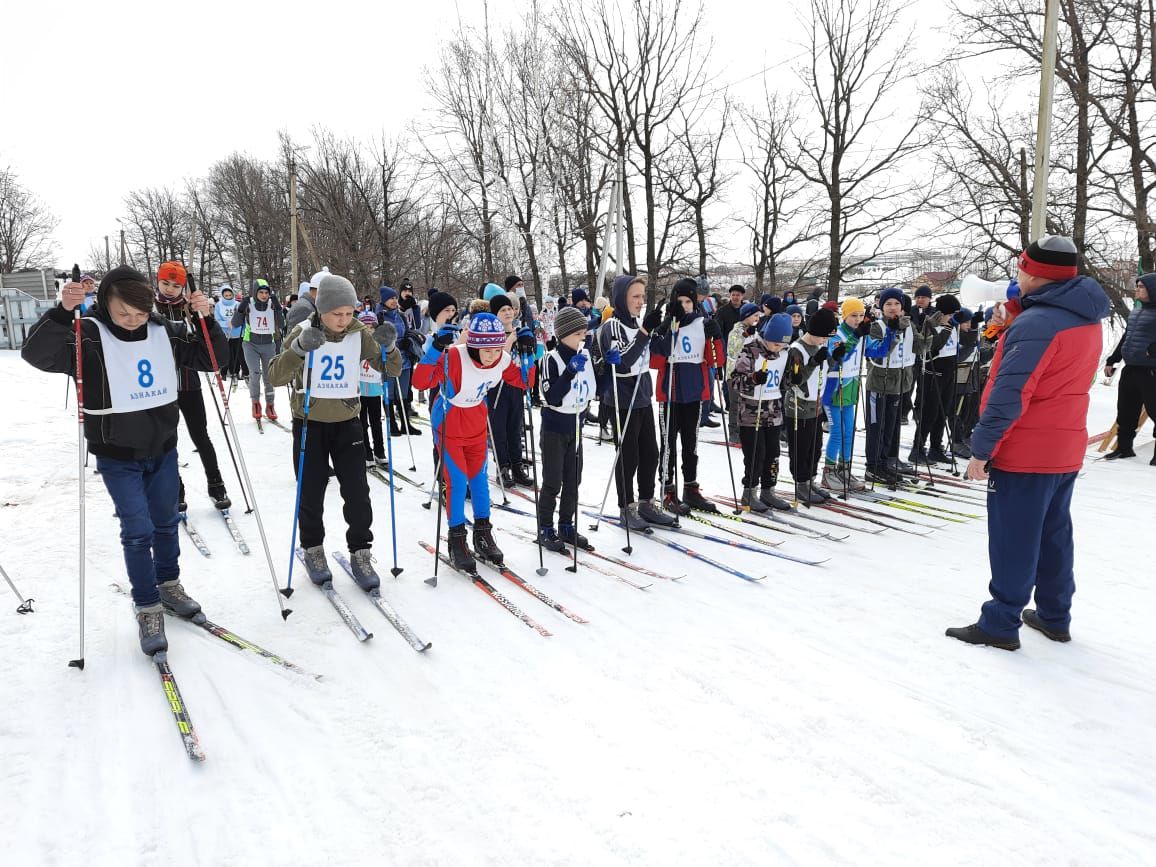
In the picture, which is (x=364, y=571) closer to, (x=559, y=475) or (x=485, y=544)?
(x=485, y=544)

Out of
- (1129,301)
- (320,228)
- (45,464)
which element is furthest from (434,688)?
(320,228)

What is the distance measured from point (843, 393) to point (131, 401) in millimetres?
6307

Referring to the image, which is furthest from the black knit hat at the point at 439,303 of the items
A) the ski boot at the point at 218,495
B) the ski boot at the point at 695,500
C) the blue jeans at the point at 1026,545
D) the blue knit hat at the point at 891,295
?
the blue jeans at the point at 1026,545

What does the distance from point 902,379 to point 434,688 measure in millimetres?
6409

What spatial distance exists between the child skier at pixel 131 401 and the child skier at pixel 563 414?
2.45 meters

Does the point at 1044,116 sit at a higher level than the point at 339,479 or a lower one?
higher

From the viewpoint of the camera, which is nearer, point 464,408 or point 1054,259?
point 1054,259

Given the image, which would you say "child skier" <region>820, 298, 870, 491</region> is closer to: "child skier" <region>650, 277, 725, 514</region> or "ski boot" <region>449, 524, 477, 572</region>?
"child skier" <region>650, 277, 725, 514</region>

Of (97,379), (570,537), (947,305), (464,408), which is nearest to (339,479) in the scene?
(464,408)

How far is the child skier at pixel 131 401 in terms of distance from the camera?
334 centimetres

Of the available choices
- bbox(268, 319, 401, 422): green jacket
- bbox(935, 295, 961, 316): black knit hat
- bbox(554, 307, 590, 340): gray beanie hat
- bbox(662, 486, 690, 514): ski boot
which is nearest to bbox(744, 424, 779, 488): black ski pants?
bbox(662, 486, 690, 514): ski boot

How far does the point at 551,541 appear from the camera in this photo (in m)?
5.20

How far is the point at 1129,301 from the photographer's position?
669 inches

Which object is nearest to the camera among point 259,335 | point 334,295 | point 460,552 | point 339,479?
point 334,295
